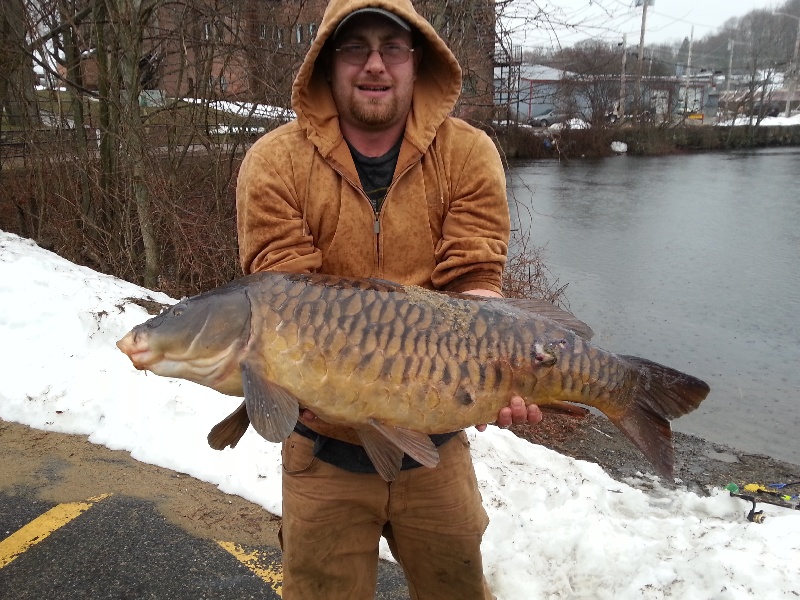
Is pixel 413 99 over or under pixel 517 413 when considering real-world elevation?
over

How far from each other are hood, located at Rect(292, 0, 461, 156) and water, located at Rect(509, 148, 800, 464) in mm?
5178

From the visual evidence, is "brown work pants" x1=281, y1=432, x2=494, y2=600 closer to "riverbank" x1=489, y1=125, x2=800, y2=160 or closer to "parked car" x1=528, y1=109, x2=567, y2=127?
"riverbank" x1=489, y1=125, x2=800, y2=160

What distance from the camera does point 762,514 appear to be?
4047 millimetres

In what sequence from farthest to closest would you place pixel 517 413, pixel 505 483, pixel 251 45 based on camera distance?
pixel 251 45 → pixel 505 483 → pixel 517 413

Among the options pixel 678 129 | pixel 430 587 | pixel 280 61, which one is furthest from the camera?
pixel 678 129

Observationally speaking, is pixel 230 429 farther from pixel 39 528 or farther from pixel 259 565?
pixel 39 528

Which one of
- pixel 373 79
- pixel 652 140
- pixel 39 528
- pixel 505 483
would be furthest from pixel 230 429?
pixel 652 140

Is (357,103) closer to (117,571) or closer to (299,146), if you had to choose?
(299,146)

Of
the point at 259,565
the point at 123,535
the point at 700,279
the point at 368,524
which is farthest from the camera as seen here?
the point at 700,279

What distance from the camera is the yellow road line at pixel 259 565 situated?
3053 millimetres

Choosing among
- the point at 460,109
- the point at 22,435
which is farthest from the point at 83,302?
the point at 460,109

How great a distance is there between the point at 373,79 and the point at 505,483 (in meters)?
2.66

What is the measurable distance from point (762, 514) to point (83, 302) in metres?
5.17

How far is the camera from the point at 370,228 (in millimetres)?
2369
